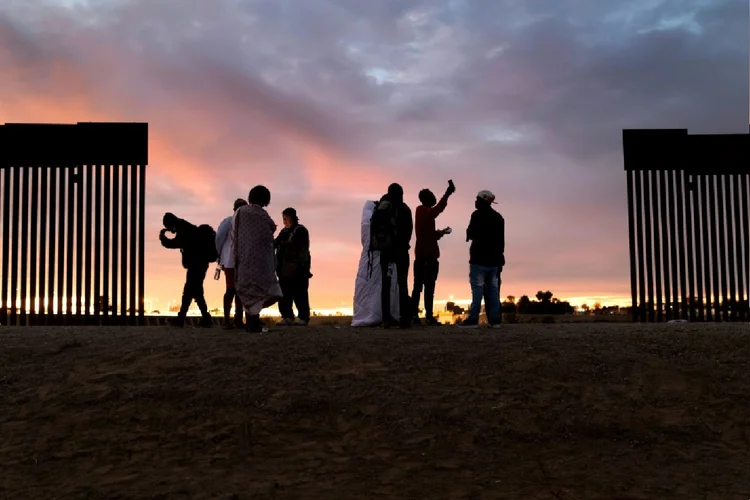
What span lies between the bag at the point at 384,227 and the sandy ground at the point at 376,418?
5.11 ft

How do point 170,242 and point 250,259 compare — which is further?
point 170,242

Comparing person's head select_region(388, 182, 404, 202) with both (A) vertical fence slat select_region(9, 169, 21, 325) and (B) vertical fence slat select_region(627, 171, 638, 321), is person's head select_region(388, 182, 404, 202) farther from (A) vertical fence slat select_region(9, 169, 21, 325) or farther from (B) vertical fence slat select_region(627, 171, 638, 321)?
(A) vertical fence slat select_region(9, 169, 21, 325)

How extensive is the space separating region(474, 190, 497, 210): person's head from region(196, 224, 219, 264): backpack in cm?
388

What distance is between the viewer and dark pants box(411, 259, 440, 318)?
1027 cm

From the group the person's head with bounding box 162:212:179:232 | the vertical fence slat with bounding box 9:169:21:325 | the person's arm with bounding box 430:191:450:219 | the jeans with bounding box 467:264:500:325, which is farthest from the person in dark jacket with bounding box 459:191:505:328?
the vertical fence slat with bounding box 9:169:21:325

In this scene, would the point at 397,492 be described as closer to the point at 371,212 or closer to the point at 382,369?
the point at 382,369

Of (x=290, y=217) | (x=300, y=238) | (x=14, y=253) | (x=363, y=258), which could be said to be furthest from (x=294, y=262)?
(x=14, y=253)

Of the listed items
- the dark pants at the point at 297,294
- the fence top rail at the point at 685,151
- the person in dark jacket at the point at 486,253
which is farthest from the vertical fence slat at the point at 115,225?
the fence top rail at the point at 685,151

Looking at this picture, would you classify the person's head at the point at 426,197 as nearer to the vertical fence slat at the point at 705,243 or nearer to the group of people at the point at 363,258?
the group of people at the point at 363,258

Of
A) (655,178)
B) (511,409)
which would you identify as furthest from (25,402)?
(655,178)

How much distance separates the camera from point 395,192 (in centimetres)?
963

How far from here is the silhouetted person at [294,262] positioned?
1098 cm

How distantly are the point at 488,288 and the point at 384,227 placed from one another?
1.78 meters

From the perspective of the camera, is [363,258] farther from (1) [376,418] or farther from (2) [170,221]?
(1) [376,418]
